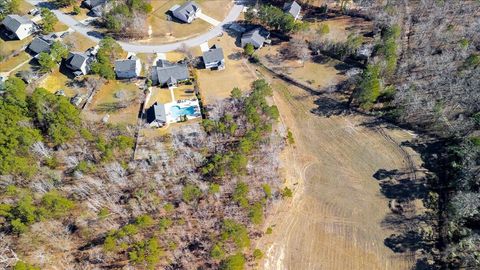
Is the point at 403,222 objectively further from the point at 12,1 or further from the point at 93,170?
the point at 12,1

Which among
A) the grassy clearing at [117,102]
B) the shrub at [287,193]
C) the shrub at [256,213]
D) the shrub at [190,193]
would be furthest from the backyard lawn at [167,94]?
the shrub at [256,213]

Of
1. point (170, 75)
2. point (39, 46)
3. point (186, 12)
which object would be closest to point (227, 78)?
point (170, 75)

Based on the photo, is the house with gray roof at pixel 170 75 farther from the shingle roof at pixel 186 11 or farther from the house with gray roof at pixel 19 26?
the house with gray roof at pixel 19 26

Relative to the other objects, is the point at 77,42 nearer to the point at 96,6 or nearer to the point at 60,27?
the point at 60,27

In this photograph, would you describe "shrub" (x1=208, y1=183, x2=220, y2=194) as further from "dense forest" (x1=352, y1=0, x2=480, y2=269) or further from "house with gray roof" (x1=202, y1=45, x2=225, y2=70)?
"dense forest" (x1=352, y1=0, x2=480, y2=269)

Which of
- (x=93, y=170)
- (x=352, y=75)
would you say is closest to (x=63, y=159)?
(x=93, y=170)
